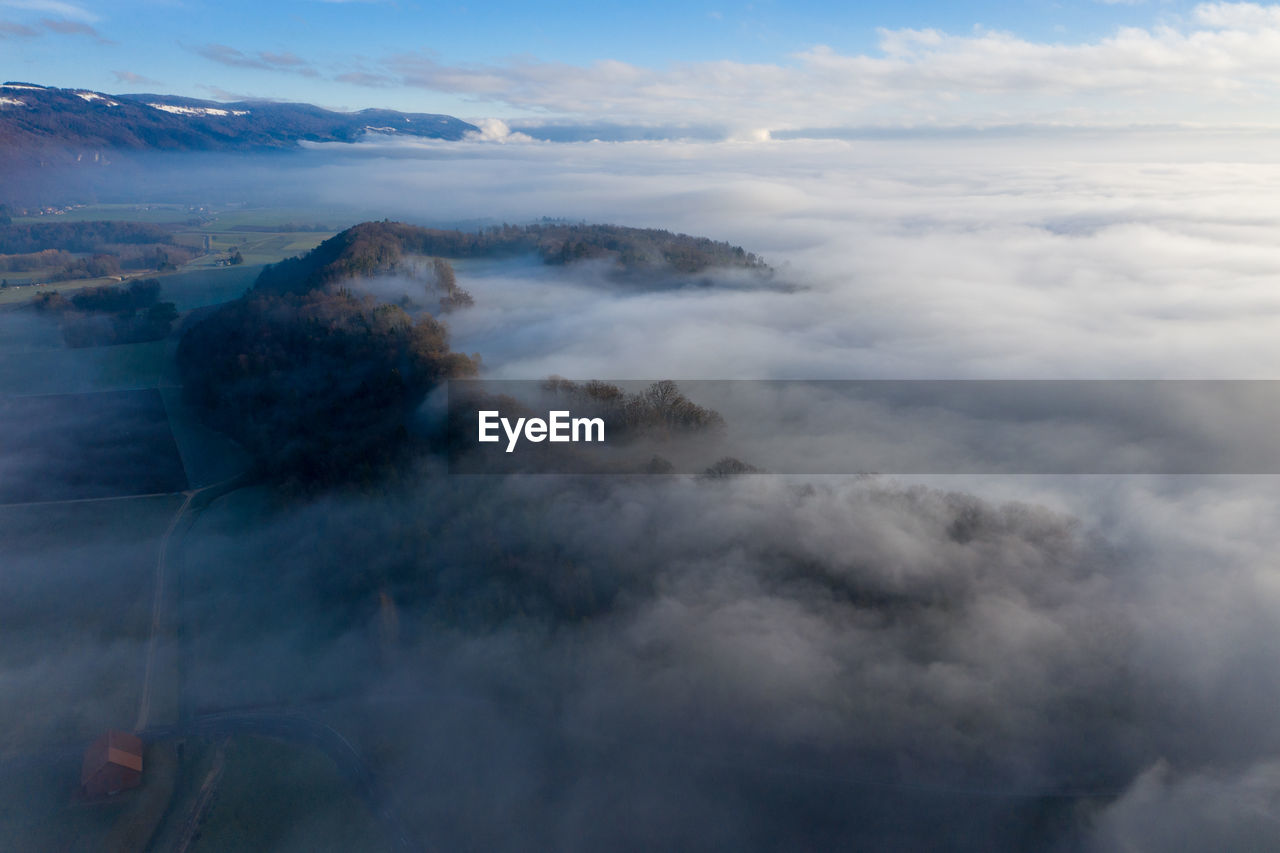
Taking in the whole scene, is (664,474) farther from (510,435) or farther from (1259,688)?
(1259,688)

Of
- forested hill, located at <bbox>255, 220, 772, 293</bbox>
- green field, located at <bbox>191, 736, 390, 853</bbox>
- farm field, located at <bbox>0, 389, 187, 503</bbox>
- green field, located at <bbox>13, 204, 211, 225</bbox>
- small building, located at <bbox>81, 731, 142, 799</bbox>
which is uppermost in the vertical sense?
green field, located at <bbox>13, 204, 211, 225</bbox>

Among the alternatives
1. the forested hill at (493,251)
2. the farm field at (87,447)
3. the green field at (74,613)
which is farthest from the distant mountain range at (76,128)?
the green field at (74,613)

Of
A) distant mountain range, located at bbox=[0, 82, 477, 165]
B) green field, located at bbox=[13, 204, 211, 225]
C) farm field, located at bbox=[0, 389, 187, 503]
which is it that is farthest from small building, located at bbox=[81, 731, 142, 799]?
distant mountain range, located at bbox=[0, 82, 477, 165]

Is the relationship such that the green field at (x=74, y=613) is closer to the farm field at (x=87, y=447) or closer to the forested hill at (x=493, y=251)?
the farm field at (x=87, y=447)

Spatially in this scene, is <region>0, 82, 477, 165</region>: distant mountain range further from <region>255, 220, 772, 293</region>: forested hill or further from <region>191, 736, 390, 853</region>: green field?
<region>191, 736, 390, 853</region>: green field

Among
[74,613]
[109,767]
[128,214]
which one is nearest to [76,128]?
[128,214]
